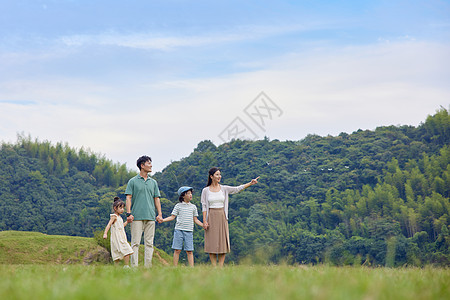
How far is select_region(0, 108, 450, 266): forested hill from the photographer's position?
165 feet

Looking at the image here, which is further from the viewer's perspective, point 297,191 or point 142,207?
point 297,191

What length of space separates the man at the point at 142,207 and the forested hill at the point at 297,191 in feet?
121

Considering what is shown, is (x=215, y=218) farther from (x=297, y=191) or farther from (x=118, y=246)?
(x=297, y=191)

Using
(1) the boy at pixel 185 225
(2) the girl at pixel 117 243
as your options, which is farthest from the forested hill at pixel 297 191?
(2) the girl at pixel 117 243

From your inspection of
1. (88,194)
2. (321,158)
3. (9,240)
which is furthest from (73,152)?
(9,240)

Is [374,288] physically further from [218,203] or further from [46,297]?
[218,203]

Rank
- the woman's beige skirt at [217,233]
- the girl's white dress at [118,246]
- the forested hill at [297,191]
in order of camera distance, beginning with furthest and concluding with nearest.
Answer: the forested hill at [297,191] → the girl's white dress at [118,246] → the woman's beige skirt at [217,233]

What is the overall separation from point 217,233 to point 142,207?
4.82 ft

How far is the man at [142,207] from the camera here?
9391 millimetres

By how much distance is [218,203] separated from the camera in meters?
9.45

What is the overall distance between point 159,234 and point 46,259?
30.0m

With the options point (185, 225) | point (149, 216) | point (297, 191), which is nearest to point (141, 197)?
point (149, 216)

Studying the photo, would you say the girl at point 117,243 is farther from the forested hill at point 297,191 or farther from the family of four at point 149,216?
the forested hill at point 297,191

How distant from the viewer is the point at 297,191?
6334 cm
